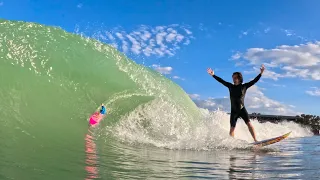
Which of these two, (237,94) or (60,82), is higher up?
(60,82)

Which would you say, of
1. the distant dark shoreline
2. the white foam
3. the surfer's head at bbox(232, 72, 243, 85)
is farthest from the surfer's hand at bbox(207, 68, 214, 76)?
the distant dark shoreline

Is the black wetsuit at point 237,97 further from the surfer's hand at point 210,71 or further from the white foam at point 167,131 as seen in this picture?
the white foam at point 167,131

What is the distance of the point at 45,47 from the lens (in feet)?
39.4

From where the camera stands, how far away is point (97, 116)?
987 centimetres

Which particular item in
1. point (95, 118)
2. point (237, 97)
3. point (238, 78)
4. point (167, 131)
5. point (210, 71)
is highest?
point (210, 71)

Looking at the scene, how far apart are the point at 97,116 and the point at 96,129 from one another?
0.61 metres

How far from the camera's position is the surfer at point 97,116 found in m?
9.66

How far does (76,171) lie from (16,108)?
4913 mm

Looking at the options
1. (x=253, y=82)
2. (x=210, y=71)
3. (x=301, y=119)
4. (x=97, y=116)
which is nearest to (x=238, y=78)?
(x=253, y=82)

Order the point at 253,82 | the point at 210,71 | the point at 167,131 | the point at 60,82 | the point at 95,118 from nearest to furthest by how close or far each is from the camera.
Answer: the point at 253,82
the point at 95,118
the point at 210,71
the point at 167,131
the point at 60,82

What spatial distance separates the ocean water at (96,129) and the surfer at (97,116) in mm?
234

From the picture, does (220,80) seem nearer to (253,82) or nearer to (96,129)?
(253,82)

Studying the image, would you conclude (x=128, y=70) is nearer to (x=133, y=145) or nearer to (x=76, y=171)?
(x=133, y=145)

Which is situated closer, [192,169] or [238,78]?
[192,169]
